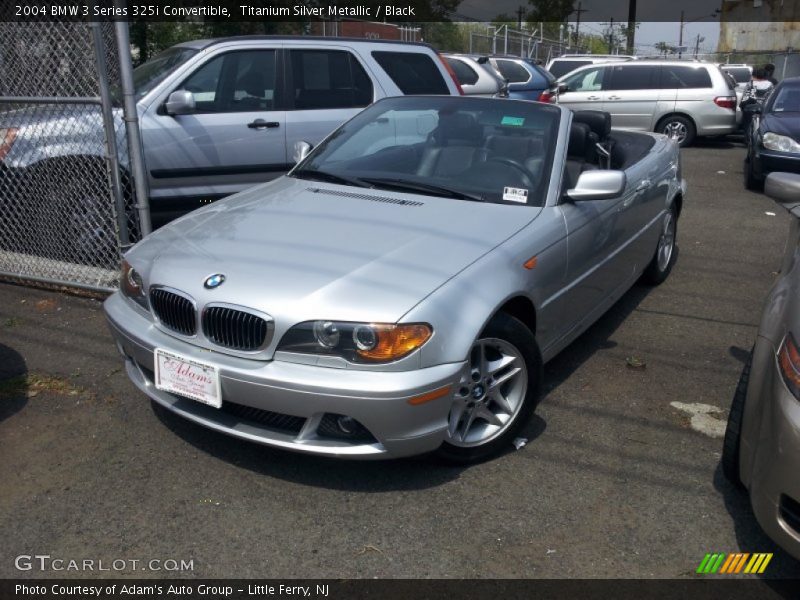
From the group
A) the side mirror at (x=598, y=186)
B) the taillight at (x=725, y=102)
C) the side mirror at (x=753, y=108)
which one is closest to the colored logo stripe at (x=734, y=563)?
the side mirror at (x=598, y=186)

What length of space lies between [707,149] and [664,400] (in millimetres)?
12202

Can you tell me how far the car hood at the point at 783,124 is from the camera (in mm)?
9450

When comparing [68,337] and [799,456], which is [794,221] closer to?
[799,456]

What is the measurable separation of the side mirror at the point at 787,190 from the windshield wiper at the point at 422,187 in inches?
53.8

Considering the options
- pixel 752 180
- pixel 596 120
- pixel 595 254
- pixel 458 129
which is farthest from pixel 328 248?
pixel 752 180

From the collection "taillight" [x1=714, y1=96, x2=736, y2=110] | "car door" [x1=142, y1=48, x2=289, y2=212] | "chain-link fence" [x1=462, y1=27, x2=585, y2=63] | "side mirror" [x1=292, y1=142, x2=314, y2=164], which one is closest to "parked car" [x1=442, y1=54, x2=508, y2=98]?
"car door" [x1=142, y1=48, x2=289, y2=212]

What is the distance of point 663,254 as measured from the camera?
6.00 meters

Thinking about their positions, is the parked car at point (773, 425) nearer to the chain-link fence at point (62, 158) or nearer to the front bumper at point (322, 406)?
the front bumper at point (322, 406)

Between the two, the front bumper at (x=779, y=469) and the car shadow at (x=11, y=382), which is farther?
the car shadow at (x=11, y=382)

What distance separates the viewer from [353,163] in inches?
175

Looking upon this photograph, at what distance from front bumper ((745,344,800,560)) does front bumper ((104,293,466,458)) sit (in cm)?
112

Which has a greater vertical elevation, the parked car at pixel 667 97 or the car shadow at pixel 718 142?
the parked car at pixel 667 97
